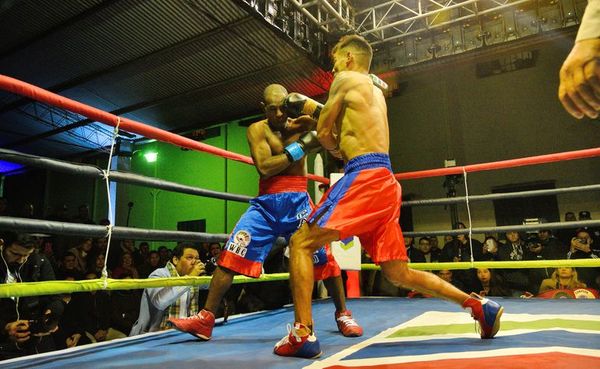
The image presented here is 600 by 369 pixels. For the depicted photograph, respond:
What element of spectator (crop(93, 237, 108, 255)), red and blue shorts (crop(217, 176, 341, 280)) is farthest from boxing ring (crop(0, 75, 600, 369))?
spectator (crop(93, 237, 108, 255))

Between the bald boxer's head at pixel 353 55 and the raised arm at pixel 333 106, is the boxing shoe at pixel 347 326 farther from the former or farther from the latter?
the bald boxer's head at pixel 353 55

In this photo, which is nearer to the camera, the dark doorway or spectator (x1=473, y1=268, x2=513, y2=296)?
spectator (x1=473, y1=268, x2=513, y2=296)

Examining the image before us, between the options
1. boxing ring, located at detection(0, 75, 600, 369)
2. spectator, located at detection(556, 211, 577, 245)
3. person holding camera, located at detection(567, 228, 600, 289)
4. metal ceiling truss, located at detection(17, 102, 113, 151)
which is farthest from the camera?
metal ceiling truss, located at detection(17, 102, 113, 151)

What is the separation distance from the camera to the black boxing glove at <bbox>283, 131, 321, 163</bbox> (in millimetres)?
2000

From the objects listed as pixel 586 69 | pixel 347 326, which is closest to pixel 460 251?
pixel 347 326

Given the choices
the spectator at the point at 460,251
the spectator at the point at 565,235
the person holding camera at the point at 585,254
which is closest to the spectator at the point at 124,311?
the spectator at the point at 460,251

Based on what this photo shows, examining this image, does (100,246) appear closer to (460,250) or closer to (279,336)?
(279,336)

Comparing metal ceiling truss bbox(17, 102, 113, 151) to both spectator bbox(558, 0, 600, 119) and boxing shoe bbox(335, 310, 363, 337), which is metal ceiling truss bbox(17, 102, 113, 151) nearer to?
boxing shoe bbox(335, 310, 363, 337)

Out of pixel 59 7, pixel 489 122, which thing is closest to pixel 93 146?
pixel 59 7

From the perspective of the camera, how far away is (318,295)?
3879mm

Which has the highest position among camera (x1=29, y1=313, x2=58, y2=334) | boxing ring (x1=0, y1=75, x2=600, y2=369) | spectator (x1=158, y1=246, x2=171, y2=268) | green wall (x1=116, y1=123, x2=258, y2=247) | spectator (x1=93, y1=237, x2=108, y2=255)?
green wall (x1=116, y1=123, x2=258, y2=247)

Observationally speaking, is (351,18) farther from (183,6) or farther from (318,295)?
(318,295)

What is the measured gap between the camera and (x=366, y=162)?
1684 mm

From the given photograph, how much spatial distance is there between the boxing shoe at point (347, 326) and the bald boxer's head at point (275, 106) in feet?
3.34
